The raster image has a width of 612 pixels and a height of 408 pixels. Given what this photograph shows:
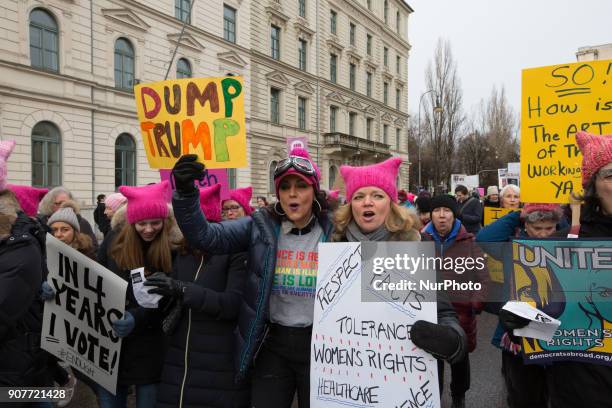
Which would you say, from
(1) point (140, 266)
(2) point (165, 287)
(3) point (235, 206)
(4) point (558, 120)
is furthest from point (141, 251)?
(4) point (558, 120)

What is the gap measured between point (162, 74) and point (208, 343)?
20.3 metres

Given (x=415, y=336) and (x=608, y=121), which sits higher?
(x=608, y=121)

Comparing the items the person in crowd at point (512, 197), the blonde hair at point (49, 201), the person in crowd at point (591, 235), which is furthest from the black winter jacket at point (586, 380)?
the blonde hair at point (49, 201)

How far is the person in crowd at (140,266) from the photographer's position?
2.78m

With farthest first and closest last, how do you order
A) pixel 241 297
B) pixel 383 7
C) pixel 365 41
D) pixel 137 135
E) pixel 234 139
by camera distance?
pixel 383 7 → pixel 365 41 → pixel 137 135 → pixel 234 139 → pixel 241 297

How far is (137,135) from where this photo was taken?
1984 cm

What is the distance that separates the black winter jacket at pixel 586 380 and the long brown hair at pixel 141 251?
2.16 meters

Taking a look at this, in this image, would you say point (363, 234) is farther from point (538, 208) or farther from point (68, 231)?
point (68, 231)

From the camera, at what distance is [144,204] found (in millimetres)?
2844

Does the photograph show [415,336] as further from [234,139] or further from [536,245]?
[234,139]

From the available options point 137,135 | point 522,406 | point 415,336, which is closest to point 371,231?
point 415,336

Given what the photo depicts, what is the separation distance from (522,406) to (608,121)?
6.52 feet

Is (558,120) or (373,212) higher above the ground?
(558,120)

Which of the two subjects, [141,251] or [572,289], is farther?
[141,251]
